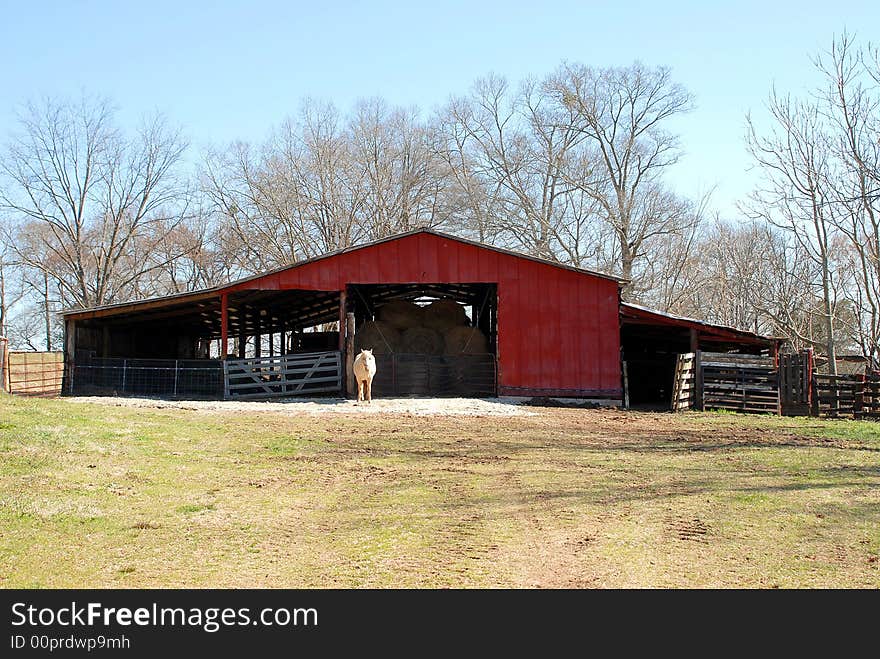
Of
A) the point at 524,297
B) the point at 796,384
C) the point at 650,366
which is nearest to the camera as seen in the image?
the point at 796,384

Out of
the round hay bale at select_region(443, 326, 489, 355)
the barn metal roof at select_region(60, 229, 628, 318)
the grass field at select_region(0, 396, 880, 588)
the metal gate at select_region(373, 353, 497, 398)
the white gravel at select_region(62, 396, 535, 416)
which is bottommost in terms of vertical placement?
the grass field at select_region(0, 396, 880, 588)

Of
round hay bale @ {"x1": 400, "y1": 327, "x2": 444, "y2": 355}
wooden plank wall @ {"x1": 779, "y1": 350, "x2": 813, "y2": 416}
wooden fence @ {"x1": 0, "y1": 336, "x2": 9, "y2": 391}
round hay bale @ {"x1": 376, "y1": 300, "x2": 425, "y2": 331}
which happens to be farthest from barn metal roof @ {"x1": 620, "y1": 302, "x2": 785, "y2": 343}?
wooden fence @ {"x1": 0, "y1": 336, "x2": 9, "y2": 391}

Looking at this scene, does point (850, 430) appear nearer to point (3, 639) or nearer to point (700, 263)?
point (3, 639)

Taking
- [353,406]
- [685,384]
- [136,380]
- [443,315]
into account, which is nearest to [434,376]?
[353,406]

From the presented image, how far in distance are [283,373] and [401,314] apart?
6.13 metres

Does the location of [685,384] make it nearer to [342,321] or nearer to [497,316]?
[497,316]

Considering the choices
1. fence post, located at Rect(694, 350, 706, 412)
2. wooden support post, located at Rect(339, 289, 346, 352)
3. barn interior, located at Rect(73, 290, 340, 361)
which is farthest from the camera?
barn interior, located at Rect(73, 290, 340, 361)

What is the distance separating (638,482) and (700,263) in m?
38.3

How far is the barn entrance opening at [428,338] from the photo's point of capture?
22.6 metres

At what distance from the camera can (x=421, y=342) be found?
25984 mm

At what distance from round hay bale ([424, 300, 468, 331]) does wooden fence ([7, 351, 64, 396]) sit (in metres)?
11.9

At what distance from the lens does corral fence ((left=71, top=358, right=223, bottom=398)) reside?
76.8 feet

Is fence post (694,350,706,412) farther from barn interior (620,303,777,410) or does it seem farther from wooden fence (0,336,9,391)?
wooden fence (0,336,9,391)

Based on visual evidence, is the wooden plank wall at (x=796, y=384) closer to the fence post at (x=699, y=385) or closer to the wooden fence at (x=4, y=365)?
the fence post at (x=699, y=385)
